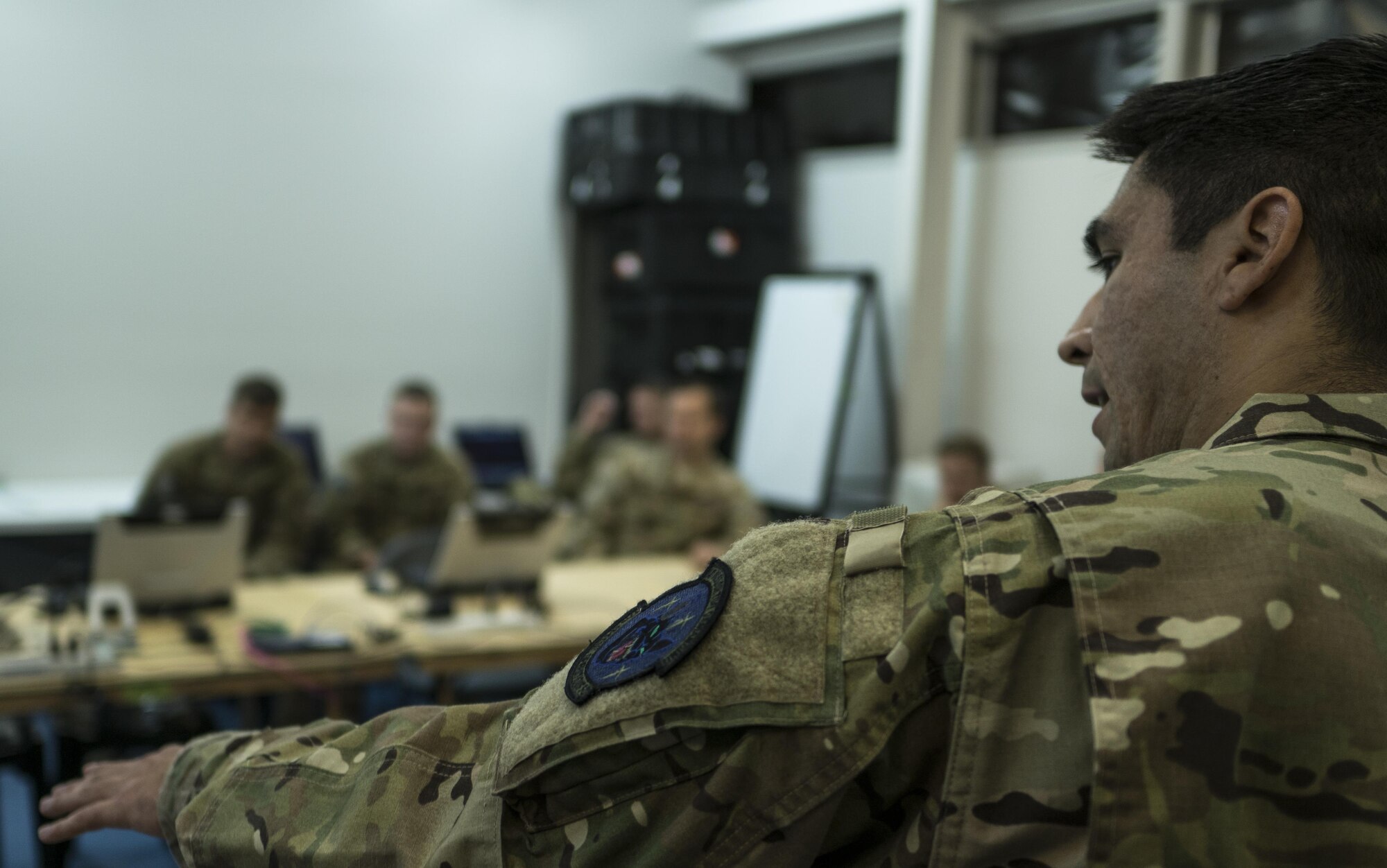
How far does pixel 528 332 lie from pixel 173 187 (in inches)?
77.3

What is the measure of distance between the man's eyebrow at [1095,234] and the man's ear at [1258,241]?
11 cm

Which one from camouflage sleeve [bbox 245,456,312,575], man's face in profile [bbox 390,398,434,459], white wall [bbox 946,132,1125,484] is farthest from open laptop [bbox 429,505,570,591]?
white wall [bbox 946,132,1125,484]

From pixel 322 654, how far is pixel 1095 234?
2.58m

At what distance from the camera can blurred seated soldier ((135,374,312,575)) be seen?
4.79 metres

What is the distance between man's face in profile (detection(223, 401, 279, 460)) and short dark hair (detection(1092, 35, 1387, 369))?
4400 millimetres

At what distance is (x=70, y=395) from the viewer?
559 cm

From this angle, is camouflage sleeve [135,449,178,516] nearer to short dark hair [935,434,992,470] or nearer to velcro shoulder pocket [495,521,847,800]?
short dark hair [935,434,992,470]

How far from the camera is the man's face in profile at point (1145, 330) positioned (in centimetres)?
84

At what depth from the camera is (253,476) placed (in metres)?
4.88

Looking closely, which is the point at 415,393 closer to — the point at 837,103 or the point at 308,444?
the point at 308,444

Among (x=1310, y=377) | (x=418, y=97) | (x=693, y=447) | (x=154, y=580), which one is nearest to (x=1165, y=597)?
(x=1310, y=377)

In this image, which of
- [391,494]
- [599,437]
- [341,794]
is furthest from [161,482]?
[341,794]

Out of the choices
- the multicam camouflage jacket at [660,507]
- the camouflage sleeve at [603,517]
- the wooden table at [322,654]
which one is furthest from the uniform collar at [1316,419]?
the camouflage sleeve at [603,517]

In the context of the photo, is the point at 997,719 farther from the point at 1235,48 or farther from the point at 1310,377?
the point at 1235,48
